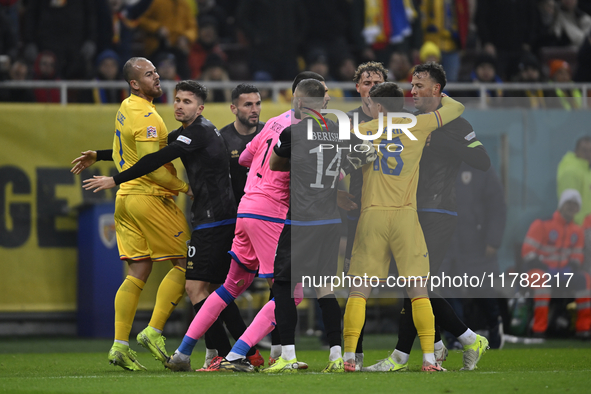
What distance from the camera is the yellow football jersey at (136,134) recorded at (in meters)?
6.57

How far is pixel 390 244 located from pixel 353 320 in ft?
2.02

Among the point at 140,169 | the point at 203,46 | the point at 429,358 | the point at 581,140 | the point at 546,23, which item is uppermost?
the point at 546,23

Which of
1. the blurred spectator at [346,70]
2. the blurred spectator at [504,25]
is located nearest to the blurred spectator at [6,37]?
the blurred spectator at [346,70]

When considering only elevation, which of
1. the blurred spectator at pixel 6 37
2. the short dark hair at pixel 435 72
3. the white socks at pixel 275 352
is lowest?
the white socks at pixel 275 352

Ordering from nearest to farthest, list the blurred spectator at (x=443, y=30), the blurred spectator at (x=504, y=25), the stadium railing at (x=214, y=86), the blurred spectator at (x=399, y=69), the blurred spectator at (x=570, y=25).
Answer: the stadium railing at (x=214, y=86)
the blurred spectator at (x=399, y=69)
the blurred spectator at (x=443, y=30)
the blurred spectator at (x=504, y=25)
the blurred spectator at (x=570, y=25)

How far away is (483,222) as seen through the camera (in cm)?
847

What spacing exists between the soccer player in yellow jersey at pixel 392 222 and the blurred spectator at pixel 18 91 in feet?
19.9

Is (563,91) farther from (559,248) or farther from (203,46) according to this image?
(203,46)

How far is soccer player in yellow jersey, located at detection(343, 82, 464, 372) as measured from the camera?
6.09 meters

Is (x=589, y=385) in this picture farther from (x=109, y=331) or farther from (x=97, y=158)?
(x=109, y=331)

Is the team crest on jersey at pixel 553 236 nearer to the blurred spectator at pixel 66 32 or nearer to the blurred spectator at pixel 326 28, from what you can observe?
the blurred spectator at pixel 326 28

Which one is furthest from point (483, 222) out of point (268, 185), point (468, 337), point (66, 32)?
point (66, 32)

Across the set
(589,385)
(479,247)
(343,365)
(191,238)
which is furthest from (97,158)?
(589,385)

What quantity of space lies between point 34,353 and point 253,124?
344 centimetres
